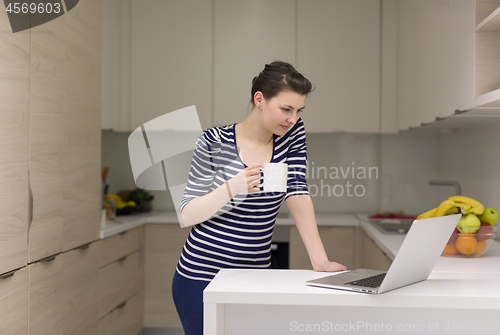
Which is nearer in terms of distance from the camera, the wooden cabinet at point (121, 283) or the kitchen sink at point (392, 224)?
the wooden cabinet at point (121, 283)

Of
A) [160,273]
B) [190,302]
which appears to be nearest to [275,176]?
[190,302]

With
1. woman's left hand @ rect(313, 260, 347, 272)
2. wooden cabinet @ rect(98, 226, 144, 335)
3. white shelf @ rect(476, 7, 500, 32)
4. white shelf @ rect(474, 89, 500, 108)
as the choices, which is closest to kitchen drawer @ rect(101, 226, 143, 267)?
wooden cabinet @ rect(98, 226, 144, 335)

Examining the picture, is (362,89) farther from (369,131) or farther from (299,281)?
(299,281)

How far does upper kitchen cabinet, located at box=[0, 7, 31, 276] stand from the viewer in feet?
4.93

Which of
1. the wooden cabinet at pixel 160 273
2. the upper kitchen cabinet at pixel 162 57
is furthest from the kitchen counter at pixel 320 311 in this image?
the upper kitchen cabinet at pixel 162 57

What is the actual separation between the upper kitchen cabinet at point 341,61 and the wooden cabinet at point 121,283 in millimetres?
1446

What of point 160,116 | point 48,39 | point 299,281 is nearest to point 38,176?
point 48,39

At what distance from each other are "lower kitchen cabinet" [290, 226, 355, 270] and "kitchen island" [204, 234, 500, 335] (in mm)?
1834

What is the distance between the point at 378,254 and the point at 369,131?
115 centimetres

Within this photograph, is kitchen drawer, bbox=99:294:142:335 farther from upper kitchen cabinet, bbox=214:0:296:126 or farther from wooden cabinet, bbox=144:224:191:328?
upper kitchen cabinet, bbox=214:0:296:126

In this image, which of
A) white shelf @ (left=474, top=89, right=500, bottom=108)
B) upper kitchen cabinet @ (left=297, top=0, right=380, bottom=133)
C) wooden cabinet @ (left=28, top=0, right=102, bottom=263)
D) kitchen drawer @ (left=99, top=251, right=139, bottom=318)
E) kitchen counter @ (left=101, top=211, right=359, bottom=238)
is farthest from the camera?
upper kitchen cabinet @ (left=297, top=0, right=380, bottom=133)

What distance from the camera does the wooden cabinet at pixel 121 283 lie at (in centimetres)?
241

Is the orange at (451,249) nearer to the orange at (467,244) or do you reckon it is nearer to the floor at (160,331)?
the orange at (467,244)

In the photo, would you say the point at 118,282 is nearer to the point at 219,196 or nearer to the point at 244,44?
the point at 219,196
